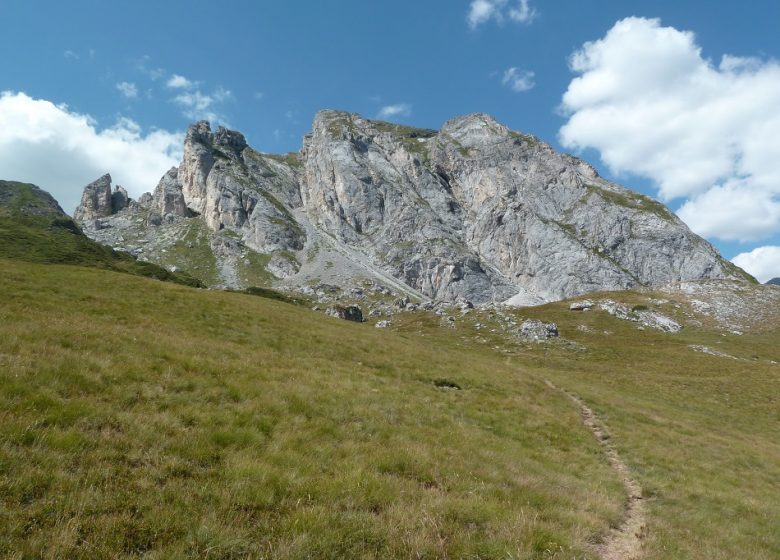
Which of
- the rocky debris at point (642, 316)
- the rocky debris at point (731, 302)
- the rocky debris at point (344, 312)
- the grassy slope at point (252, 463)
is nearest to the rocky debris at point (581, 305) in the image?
the rocky debris at point (642, 316)

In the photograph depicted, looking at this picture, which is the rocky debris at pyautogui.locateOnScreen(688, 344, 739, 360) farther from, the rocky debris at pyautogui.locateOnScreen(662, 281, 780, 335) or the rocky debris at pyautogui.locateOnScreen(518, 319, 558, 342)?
the rocky debris at pyautogui.locateOnScreen(662, 281, 780, 335)

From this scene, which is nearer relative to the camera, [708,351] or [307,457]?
[307,457]

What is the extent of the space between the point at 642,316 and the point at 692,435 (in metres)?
88.8

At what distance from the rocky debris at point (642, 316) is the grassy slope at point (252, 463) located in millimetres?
94713

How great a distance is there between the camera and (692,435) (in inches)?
1033

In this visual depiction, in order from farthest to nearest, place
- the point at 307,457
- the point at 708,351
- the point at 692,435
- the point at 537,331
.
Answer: the point at 537,331 → the point at 708,351 → the point at 692,435 → the point at 307,457

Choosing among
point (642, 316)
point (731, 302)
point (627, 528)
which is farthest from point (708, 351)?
point (627, 528)

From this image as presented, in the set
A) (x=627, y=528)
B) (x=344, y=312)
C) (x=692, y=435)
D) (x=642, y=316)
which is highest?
(x=642, y=316)

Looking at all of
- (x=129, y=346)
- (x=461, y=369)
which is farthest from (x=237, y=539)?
(x=461, y=369)

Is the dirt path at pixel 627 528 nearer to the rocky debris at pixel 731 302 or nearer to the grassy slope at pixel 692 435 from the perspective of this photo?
the grassy slope at pixel 692 435

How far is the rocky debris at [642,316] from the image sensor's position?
99300 mm

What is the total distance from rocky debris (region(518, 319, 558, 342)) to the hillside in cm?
5420

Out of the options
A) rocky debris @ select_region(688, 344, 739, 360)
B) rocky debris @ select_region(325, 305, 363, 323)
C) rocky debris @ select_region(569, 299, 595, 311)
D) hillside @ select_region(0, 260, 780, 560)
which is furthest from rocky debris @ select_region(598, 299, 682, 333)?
hillside @ select_region(0, 260, 780, 560)

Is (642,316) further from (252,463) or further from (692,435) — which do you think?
(252,463)
